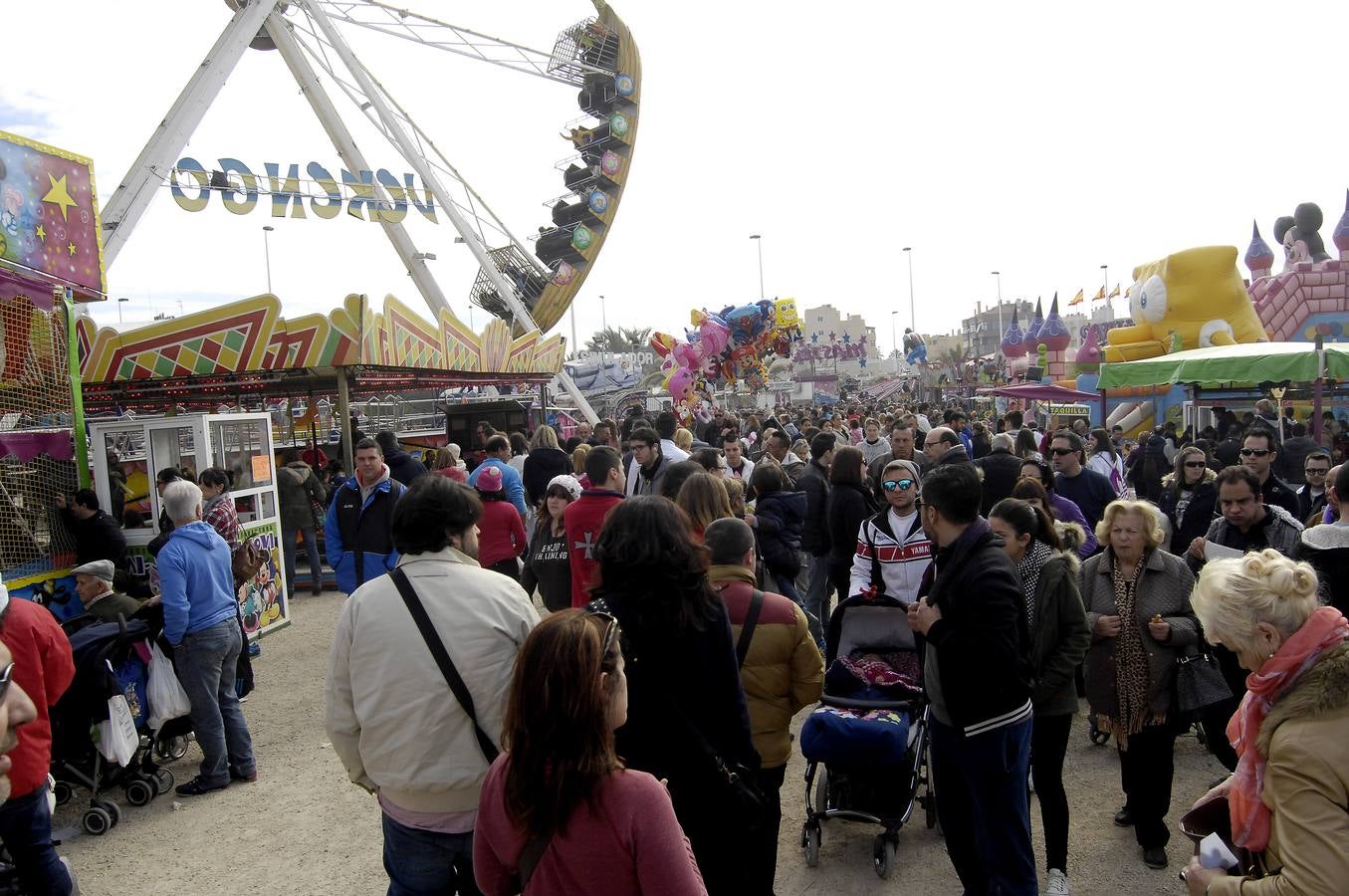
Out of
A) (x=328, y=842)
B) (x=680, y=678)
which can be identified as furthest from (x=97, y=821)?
(x=680, y=678)

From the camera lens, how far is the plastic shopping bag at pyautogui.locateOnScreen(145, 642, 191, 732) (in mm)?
4840

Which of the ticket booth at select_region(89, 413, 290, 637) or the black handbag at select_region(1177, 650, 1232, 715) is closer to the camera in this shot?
the black handbag at select_region(1177, 650, 1232, 715)

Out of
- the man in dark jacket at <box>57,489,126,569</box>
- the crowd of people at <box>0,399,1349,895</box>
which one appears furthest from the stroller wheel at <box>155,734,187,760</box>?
the man in dark jacket at <box>57,489,126,569</box>

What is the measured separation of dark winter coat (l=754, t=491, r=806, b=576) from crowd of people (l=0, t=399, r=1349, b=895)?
1275 mm

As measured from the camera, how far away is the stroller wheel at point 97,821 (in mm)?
4535

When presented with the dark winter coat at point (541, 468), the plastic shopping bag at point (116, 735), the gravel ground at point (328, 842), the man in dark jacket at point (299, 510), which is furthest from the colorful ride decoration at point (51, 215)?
the man in dark jacket at point (299, 510)

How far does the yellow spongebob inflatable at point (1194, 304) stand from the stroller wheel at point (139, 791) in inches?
872

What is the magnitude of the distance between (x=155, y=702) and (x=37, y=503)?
7.25 ft

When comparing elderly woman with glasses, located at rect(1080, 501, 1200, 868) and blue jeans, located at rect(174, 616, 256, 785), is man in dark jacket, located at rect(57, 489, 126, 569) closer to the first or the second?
blue jeans, located at rect(174, 616, 256, 785)

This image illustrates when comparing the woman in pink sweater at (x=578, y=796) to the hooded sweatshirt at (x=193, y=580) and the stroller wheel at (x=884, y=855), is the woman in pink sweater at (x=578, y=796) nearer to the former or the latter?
the stroller wheel at (x=884, y=855)

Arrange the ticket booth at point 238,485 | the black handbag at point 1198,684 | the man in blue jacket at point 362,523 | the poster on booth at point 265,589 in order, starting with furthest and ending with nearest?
1. the poster on booth at point 265,589
2. the ticket booth at point 238,485
3. the man in blue jacket at point 362,523
4. the black handbag at point 1198,684

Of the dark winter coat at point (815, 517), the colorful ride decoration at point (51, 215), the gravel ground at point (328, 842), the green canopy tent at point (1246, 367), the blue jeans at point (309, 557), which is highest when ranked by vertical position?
the colorful ride decoration at point (51, 215)

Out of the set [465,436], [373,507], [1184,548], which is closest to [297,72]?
[465,436]

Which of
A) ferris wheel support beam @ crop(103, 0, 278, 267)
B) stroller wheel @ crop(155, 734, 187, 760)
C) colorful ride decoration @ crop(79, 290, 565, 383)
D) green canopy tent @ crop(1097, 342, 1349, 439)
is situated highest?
ferris wheel support beam @ crop(103, 0, 278, 267)
